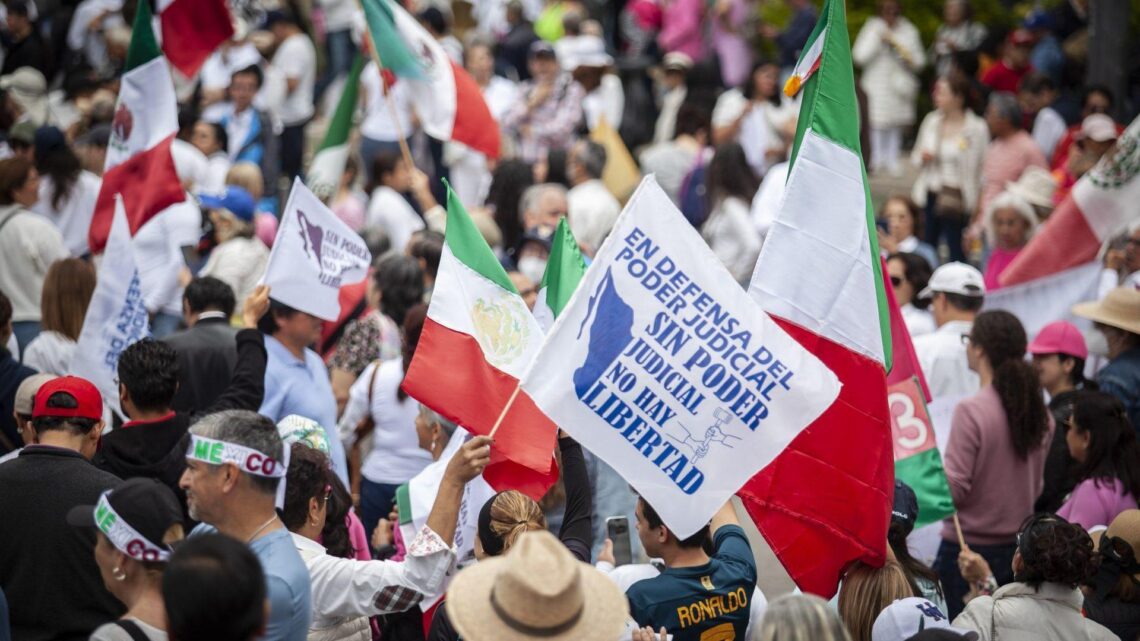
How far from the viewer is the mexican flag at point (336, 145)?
1006 centimetres

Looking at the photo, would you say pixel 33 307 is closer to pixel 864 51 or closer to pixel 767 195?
pixel 767 195

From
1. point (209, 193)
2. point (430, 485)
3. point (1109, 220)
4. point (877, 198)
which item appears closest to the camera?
point (430, 485)

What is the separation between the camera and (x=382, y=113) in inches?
520

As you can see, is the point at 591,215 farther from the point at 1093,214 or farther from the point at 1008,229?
the point at 1093,214

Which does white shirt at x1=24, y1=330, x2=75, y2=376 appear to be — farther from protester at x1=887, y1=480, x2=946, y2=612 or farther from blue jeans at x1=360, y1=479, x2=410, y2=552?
protester at x1=887, y1=480, x2=946, y2=612

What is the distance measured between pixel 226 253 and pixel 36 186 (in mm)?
1392

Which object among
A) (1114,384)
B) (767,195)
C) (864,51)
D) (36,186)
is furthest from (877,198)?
(36,186)

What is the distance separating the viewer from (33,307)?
8.54 metres

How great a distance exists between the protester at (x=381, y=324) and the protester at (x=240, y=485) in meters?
3.34

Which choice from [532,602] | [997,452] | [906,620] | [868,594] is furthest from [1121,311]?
[532,602]

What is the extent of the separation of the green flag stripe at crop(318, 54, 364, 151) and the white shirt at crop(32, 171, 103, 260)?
1689 mm

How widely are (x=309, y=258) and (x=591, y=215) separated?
396 centimetres

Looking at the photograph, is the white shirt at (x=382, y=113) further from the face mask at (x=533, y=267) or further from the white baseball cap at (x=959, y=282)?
the white baseball cap at (x=959, y=282)

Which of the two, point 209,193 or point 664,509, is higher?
point 664,509
